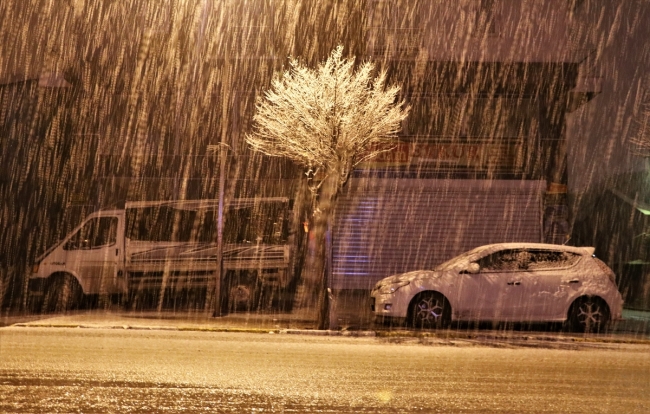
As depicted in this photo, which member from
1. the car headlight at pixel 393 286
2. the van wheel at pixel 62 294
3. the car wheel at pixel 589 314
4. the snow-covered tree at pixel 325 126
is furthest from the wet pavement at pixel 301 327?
the van wheel at pixel 62 294

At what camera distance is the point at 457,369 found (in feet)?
31.3

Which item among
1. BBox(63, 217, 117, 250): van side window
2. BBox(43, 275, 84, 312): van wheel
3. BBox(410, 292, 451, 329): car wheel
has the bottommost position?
BBox(43, 275, 84, 312): van wheel

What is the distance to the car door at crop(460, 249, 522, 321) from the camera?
1418cm

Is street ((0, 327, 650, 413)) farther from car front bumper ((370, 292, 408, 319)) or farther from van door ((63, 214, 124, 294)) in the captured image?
van door ((63, 214, 124, 294))

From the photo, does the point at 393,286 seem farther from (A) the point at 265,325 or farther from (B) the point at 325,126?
(B) the point at 325,126

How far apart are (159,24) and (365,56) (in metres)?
7.32

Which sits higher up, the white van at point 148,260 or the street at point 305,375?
the white van at point 148,260

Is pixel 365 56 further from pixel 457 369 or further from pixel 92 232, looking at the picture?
pixel 457 369

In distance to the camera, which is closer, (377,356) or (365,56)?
(377,356)

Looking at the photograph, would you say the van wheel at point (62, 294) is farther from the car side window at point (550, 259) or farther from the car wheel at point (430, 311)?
the car side window at point (550, 259)

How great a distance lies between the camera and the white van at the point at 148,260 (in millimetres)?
17594

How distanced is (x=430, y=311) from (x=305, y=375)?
239 inches

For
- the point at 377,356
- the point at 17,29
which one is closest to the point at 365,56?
the point at 17,29

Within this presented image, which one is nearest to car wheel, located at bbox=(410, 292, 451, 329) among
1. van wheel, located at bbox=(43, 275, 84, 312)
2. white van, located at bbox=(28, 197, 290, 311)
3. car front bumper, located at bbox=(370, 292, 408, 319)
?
car front bumper, located at bbox=(370, 292, 408, 319)
